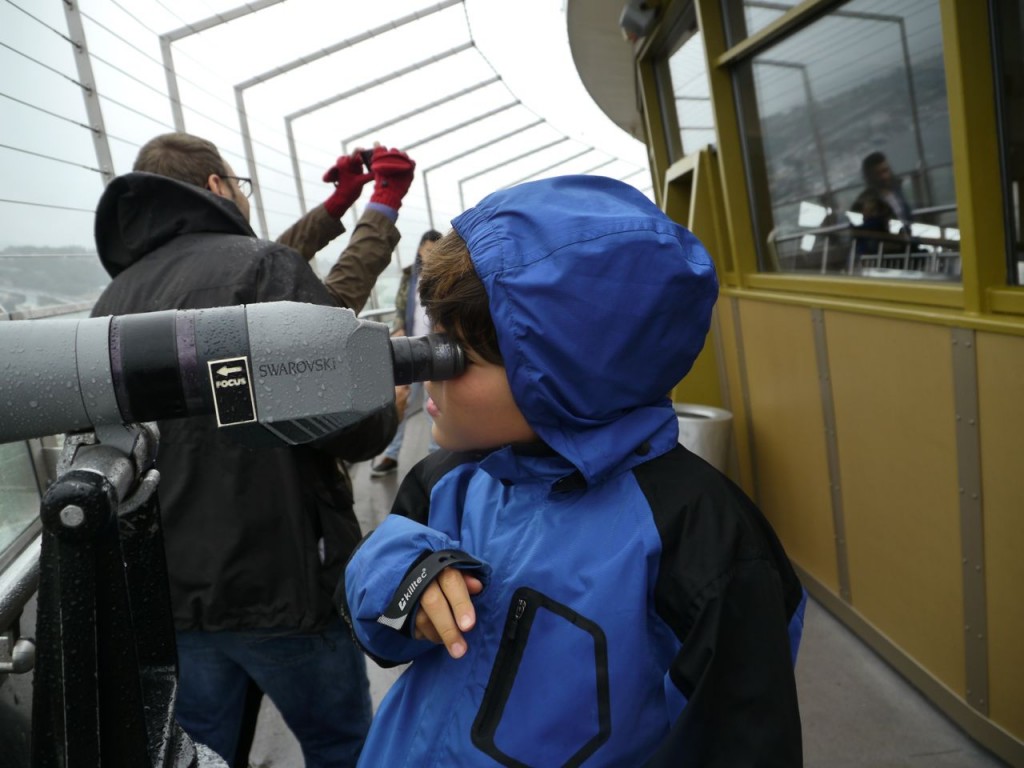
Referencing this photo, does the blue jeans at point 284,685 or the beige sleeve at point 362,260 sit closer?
the blue jeans at point 284,685

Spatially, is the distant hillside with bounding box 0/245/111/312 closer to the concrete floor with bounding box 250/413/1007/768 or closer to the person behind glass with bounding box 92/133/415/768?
the person behind glass with bounding box 92/133/415/768

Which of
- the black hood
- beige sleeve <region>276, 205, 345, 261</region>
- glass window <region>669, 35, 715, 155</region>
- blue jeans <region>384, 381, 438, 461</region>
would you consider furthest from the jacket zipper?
blue jeans <region>384, 381, 438, 461</region>

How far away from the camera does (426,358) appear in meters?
0.89

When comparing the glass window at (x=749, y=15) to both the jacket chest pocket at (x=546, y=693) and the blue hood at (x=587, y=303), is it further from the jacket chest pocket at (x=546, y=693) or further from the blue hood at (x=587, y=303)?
the jacket chest pocket at (x=546, y=693)

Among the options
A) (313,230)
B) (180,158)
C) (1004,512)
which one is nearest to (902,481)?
(1004,512)

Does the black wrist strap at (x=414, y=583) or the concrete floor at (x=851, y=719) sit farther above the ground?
the black wrist strap at (x=414, y=583)

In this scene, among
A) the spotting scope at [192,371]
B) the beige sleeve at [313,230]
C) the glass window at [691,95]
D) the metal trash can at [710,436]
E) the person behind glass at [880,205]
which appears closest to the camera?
the spotting scope at [192,371]

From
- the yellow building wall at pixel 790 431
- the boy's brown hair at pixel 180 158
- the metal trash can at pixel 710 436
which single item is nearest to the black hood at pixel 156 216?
the boy's brown hair at pixel 180 158

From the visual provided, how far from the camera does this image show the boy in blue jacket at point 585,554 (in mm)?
897

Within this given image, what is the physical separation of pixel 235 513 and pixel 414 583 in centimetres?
80

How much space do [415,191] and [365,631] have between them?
10.7 meters

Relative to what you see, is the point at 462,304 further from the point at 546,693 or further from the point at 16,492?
the point at 16,492

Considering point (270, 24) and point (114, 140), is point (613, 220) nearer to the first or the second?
point (114, 140)

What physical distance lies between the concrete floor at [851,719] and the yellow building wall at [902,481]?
0.48 feet
